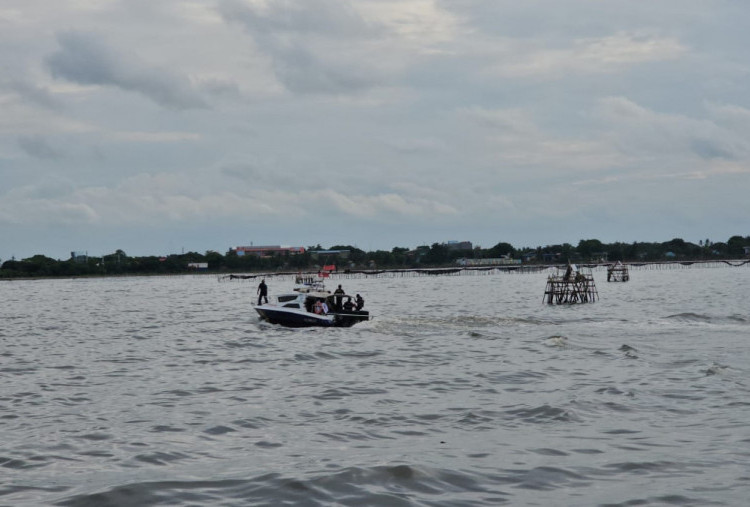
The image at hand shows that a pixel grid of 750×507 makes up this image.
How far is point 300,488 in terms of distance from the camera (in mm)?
11383

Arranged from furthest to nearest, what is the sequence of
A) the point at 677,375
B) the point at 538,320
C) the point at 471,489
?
the point at 538,320
the point at 677,375
the point at 471,489

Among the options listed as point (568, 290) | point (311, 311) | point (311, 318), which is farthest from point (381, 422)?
point (568, 290)

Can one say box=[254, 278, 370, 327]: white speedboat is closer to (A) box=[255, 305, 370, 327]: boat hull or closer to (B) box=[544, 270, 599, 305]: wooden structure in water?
(A) box=[255, 305, 370, 327]: boat hull

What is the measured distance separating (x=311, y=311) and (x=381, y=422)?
1110 inches

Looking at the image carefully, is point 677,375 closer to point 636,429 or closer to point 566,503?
point 636,429

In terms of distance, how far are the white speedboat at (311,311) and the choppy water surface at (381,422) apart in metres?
8.72

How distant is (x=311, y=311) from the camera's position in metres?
44.1

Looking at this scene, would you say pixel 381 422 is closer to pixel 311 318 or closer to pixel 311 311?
pixel 311 318

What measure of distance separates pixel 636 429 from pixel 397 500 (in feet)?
21.7

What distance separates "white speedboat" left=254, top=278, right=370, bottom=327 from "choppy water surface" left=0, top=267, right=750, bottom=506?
8718mm

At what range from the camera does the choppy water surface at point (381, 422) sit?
11.3 meters

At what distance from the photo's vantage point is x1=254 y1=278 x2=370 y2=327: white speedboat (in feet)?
140

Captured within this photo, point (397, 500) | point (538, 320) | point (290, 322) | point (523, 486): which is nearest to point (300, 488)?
point (397, 500)

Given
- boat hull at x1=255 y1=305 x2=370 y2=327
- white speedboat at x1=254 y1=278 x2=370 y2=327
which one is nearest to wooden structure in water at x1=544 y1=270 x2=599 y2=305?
white speedboat at x1=254 y1=278 x2=370 y2=327
